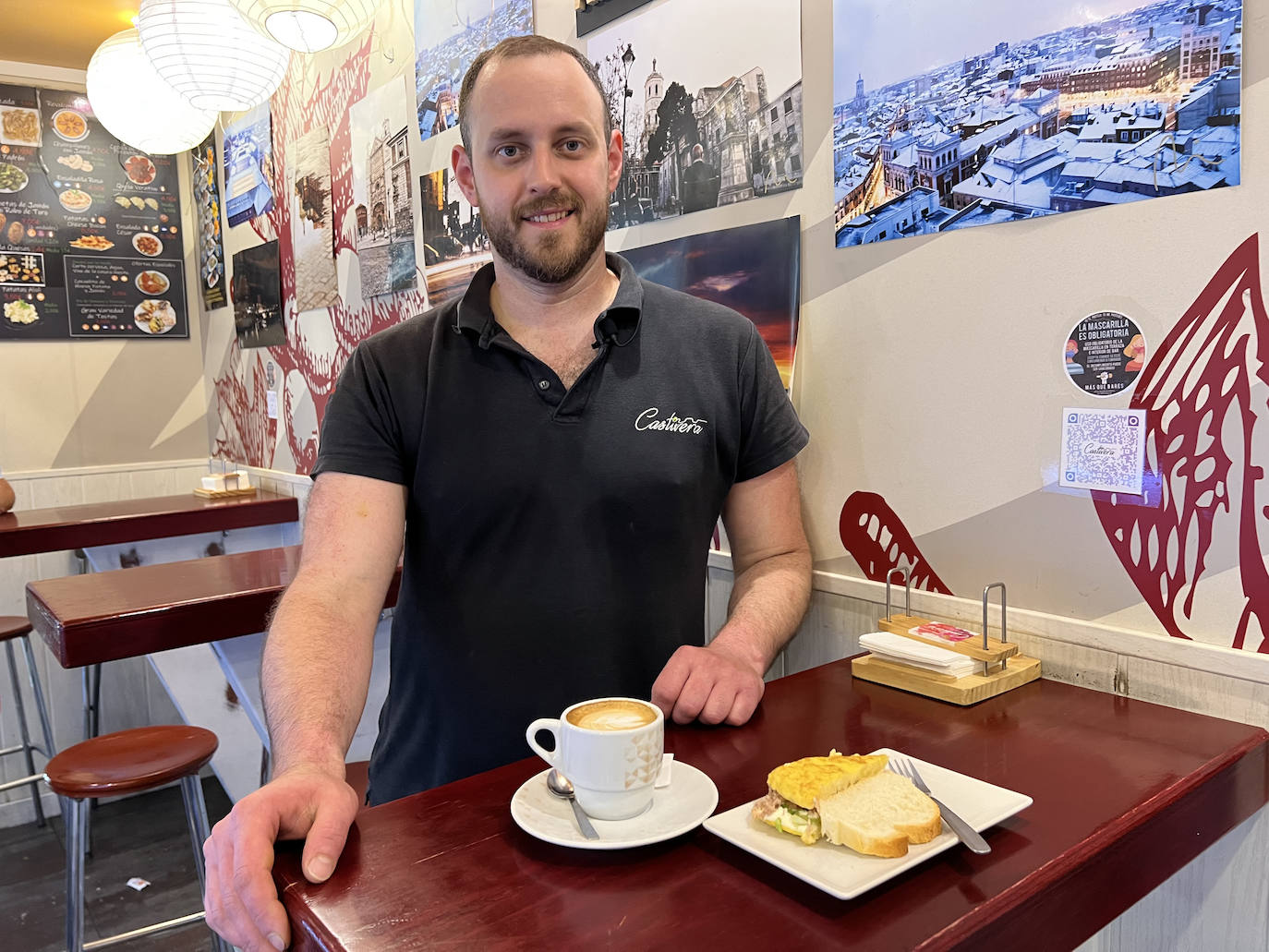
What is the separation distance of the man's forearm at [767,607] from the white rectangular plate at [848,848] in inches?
18.2

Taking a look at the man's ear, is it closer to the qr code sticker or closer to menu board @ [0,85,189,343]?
the qr code sticker

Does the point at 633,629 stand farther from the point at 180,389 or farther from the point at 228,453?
the point at 180,389

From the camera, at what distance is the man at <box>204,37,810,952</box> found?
149 cm

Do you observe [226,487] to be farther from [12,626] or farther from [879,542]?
[879,542]

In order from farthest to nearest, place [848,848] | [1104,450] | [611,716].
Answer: [1104,450] < [611,716] < [848,848]

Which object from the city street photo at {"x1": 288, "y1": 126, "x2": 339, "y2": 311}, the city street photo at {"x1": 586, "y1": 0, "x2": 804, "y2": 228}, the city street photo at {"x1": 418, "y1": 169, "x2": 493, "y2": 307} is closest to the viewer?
the city street photo at {"x1": 586, "y1": 0, "x2": 804, "y2": 228}

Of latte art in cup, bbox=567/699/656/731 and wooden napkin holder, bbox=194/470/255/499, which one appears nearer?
latte art in cup, bbox=567/699/656/731

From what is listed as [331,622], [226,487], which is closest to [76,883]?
[331,622]

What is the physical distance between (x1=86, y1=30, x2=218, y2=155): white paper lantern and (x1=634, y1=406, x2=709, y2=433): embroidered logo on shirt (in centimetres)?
211

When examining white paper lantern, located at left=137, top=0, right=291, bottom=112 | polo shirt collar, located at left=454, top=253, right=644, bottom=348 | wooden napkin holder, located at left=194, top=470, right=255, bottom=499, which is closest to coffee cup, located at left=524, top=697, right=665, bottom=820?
Answer: polo shirt collar, located at left=454, top=253, right=644, bottom=348

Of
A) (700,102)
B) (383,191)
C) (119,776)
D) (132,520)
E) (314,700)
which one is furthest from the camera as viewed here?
(132,520)

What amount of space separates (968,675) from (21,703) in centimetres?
355

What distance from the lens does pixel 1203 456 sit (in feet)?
3.95

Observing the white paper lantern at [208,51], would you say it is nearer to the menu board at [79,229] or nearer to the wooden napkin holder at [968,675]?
the menu board at [79,229]
